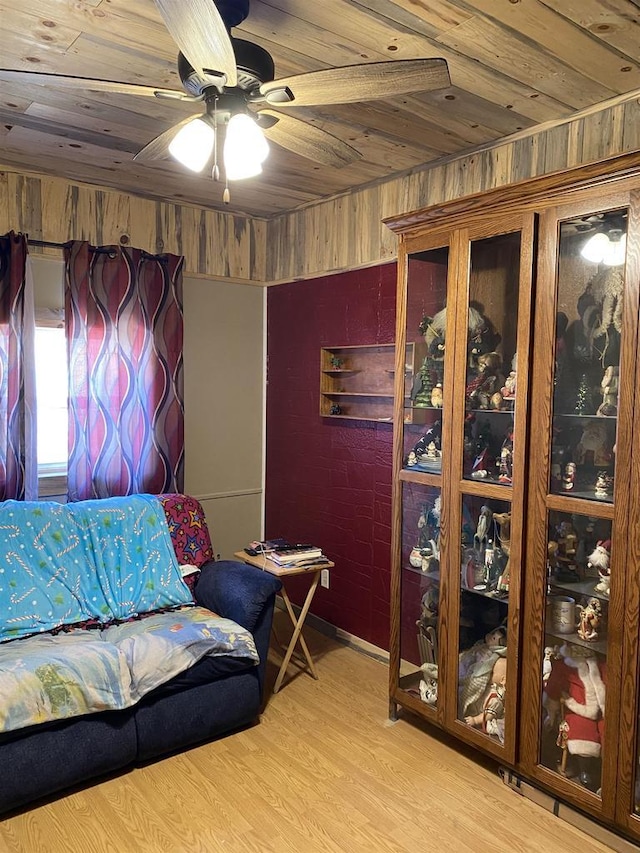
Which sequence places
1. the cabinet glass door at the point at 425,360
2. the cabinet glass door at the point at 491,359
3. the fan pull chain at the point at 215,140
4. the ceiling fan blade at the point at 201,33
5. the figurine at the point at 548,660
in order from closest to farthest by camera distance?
the ceiling fan blade at the point at 201,33, the fan pull chain at the point at 215,140, the figurine at the point at 548,660, the cabinet glass door at the point at 491,359, the cabinet glass door at the point at 425,360

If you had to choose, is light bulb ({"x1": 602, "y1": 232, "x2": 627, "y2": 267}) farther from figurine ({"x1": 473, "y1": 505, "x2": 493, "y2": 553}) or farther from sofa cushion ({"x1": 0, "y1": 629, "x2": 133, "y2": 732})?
sofa cushion ({"x1": 0, "y1": 629, "x2": 133, "y2": 732})

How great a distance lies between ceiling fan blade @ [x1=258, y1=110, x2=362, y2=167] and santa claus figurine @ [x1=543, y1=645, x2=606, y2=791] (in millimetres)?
1923

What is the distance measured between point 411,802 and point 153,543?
168cm

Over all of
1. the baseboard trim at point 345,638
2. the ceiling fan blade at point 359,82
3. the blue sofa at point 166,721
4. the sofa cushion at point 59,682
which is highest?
the ceiling fan blade at point 359,82

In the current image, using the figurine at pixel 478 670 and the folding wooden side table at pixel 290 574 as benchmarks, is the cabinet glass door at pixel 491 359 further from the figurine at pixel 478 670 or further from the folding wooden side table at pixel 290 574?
the folding wooden side table at pixel 290 574

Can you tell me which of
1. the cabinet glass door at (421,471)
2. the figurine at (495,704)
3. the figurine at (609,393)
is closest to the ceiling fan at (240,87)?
the cabinet glass door at (421,471)

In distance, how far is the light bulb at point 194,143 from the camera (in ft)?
6.12

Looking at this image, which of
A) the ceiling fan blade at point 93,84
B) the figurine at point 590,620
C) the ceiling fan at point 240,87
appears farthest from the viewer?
the figurine at point 590,620

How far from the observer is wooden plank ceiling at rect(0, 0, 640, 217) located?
1.91 m

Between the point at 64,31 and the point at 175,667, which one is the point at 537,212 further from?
the point at 175,667

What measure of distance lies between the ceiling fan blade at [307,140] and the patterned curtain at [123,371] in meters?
1.78

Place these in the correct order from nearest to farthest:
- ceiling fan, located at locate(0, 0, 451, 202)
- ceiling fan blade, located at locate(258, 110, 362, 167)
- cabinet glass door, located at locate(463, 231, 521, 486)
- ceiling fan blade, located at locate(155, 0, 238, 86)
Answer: ceiling fan blade, located at locate(155, 0, 238, 86) → ceiling fan, located at locate(0, 0, 451, 202) → ceiling fan blade, located at locate(258, 110, 362, 167) → cabinet glass door, located at locate(463, 231, 521, 486)

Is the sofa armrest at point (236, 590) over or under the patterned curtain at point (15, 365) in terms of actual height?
under

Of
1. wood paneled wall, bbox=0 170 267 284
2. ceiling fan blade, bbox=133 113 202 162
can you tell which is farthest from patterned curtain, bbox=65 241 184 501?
ceiling fan blade, bbox=133 113 202 162
